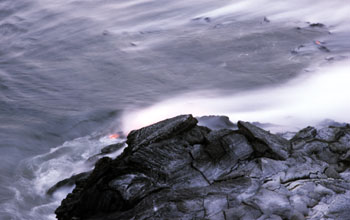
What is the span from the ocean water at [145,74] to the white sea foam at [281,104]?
0.03m

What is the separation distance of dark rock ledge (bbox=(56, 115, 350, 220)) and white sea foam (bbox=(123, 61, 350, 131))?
290cm

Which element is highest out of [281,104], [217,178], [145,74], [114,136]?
[145,74]

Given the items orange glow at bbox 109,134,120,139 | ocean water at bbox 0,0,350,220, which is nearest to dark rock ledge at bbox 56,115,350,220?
ocean water at bbox 0,0,350,220

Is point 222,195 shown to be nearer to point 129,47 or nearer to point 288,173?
point 288,173

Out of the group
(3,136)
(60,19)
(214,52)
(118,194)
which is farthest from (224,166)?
(60,19)

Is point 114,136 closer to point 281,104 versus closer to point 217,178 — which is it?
point 281,104

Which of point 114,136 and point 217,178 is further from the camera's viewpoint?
point 114,136

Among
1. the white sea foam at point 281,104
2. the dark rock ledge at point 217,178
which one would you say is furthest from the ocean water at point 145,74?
the dark rock ledge at point 217,178

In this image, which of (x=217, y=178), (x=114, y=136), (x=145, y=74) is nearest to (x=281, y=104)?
(x=114, y=136)

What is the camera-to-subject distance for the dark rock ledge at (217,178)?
16.5 ft

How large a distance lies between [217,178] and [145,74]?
25.1 ft

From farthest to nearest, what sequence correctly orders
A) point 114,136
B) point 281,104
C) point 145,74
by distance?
1. point 145,74
2. point 281,104
3. point 114,136

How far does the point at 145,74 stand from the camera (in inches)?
513

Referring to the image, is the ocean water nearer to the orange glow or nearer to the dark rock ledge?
the orange glow
